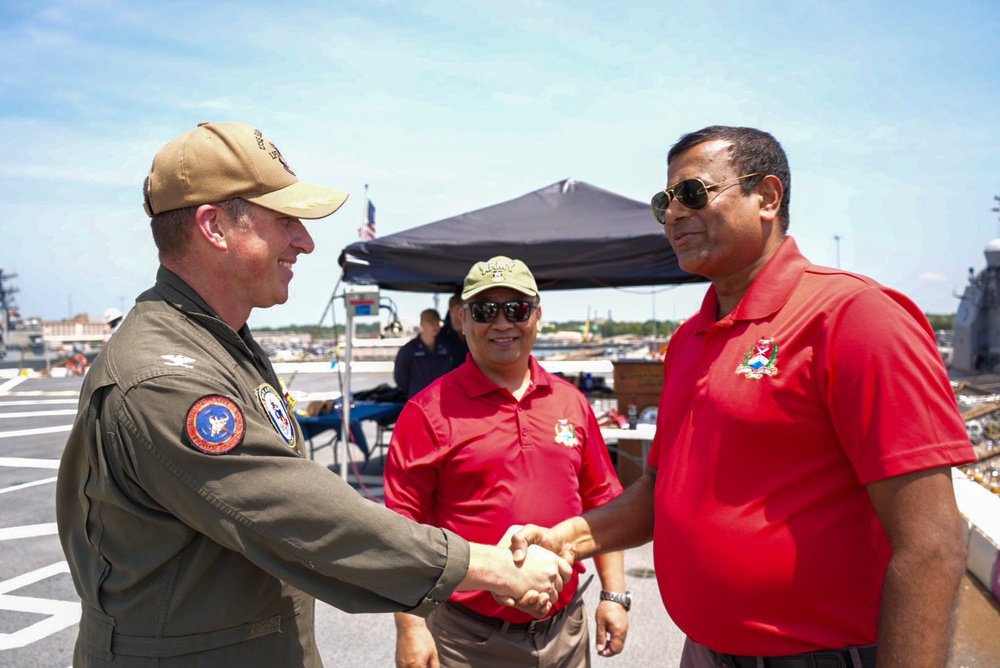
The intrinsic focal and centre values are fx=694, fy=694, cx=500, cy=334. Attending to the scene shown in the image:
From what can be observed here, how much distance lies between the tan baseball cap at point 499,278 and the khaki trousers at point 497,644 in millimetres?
1364

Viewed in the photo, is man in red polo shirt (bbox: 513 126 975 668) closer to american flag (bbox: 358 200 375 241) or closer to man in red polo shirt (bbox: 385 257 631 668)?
man in red polo shirt (bbox: 385 257 631 668)

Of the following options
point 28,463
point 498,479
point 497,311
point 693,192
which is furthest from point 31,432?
point 693,192

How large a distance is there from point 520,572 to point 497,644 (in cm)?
58

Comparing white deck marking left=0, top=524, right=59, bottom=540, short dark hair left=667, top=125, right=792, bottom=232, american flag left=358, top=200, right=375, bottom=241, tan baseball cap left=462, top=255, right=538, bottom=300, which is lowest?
white deck marking left=0, top=524, right=59, bottom=540

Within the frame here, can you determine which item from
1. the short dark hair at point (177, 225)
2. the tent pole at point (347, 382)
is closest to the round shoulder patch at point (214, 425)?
the short dark hair at point (177, 225)

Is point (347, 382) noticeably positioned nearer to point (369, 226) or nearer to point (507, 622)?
point (369, 226)

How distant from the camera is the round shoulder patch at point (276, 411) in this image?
70.7 inches

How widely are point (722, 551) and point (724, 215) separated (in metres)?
0.94

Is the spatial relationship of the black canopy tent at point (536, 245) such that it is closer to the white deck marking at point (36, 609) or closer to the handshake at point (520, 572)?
the white deck marking at point (36, 609)

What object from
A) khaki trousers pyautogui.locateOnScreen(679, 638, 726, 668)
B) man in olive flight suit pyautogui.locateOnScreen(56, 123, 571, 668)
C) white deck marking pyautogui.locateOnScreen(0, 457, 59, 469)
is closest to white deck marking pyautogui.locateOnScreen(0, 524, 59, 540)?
white deck marking pyautogui.locateOnScreen(0, 457, 59, 469)

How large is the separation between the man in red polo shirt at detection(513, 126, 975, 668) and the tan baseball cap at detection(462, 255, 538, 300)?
40.7 inches

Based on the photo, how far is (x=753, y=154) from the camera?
2025 millimetres

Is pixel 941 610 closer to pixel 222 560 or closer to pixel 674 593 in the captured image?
pixel 674 593

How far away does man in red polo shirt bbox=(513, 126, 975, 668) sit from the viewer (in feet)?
4.87
